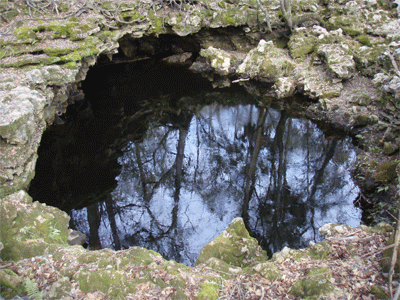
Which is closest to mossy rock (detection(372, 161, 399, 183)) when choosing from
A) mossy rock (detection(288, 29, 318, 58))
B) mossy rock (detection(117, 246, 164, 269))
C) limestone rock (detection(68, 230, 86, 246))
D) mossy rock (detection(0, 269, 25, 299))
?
mossy rock (detection(117, 246, 164, 269))

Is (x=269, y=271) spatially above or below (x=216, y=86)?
below

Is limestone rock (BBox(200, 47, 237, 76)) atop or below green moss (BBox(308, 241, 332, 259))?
atop

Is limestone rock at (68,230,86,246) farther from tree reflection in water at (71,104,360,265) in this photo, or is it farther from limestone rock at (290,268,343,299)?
limestone rock at (290,268,343,299)

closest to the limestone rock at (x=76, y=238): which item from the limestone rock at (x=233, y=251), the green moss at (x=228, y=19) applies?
the limestone rock at (x=233, y=251)

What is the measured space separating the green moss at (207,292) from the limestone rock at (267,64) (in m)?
13.0

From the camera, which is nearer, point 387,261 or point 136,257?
point 387,261

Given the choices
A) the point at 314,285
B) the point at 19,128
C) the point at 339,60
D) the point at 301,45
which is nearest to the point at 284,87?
the point at 339,60

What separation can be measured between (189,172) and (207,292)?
6441 mm

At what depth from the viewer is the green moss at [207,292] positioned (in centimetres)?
408

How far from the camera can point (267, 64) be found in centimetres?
1583

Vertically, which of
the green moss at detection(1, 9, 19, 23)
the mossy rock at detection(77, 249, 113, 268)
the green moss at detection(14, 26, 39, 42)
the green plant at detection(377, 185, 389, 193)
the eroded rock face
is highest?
the green moss at detection(1, 9, 19, 23)

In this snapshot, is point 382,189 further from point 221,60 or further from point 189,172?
point 221,60

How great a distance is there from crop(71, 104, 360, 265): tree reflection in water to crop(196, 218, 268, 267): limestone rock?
1886 mm

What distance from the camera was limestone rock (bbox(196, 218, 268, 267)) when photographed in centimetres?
545
